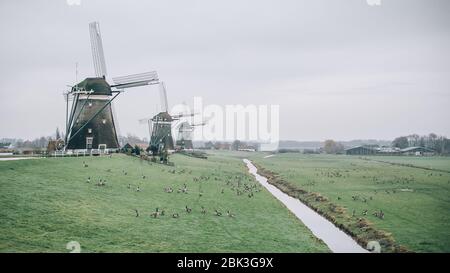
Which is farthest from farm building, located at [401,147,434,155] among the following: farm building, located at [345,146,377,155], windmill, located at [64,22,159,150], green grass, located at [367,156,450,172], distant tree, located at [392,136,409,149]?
windmill, located at [64,22,159,150]

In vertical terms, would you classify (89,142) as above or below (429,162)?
above

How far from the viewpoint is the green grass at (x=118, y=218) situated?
17.9 m

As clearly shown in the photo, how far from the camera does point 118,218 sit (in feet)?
72.2

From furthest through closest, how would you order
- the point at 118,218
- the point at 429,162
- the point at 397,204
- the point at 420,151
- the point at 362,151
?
the point at 362,151
the point at 420,151
the point at 429,162
the point at 397,204
the point at 118,218

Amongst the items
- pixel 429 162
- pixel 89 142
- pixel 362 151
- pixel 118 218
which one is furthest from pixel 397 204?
pixel 362 151

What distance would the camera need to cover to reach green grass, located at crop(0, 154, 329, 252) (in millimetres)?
17891

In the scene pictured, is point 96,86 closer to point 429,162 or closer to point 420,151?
point 429,162

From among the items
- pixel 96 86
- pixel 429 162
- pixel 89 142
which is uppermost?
pixel 96 86

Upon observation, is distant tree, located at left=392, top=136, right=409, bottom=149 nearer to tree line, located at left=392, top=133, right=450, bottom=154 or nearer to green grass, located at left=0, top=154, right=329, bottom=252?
tree line, located at left=392, top=133, right=450, bottom=154

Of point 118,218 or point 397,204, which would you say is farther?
point 397,204

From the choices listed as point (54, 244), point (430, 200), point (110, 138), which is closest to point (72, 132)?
point (110, 138)

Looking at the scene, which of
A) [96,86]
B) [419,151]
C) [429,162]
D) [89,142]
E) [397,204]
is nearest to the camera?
[397,204]

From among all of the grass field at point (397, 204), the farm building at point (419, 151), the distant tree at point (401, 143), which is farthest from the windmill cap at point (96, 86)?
the distant tree at point (401, 143)
